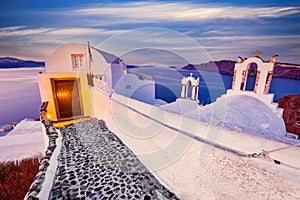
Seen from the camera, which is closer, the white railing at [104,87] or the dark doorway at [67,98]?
the white railing at [104,87]

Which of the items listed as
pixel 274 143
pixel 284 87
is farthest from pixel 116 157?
pixel 284 87

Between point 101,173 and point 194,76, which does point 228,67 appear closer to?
point 194,76

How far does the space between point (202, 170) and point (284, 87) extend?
1139 inches

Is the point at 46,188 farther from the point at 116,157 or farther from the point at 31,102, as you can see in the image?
the point at 31,102

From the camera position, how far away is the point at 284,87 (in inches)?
864

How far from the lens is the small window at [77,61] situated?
8152 mm

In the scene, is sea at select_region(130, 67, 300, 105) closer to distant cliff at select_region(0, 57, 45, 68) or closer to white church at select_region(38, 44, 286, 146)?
white church at select_region(38, 44, 286, 146)

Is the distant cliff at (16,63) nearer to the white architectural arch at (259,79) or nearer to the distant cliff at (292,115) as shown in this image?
the white architectural arch at (259,79)

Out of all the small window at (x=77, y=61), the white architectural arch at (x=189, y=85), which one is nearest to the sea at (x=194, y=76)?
the white architectural arch at (x=189, y=85)

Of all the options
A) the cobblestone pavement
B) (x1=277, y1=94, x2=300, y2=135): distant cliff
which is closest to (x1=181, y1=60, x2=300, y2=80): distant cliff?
(x1=277, y1=94, x2=300, y2=135): distant cliff

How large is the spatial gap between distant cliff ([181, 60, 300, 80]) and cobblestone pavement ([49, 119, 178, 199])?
468cm

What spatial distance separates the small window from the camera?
8152mm

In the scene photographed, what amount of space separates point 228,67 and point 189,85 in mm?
7479

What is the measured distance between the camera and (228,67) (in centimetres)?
1300
